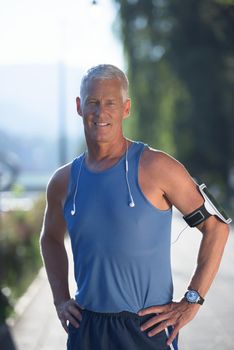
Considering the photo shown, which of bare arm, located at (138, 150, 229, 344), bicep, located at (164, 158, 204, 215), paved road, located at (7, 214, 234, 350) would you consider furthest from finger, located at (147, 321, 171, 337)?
paved road, located at (7, 214, 234, 350)

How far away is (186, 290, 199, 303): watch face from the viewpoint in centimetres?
322

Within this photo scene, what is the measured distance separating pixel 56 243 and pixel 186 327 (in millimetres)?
4871

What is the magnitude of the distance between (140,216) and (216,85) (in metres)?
28.7

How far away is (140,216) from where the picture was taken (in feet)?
10.1

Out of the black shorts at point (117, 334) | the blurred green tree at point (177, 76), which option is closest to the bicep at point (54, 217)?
the black shorts at point (117, 334)

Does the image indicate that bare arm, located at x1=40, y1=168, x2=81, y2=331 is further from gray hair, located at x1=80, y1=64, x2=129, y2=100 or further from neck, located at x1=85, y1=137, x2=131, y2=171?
gray hair, located at x1=80, y1=64, x2=129, y2=100

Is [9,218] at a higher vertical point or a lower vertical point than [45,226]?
lower

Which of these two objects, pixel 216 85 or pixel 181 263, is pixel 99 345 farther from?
pixel 216 85

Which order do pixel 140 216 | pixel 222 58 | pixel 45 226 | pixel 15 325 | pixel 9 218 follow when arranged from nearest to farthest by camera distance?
pixel 140 216
pixel 45 226
pixel 15 325
pixel 9 218
pixel 222 58

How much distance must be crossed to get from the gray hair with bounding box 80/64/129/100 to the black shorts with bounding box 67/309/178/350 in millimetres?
895

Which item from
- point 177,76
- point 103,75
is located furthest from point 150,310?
point 177,76

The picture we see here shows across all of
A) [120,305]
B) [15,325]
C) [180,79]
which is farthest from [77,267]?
[180,79]

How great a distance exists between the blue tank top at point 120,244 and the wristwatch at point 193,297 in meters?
0.07

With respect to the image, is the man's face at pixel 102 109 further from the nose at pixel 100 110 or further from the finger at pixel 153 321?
the finger at pixel 153 321
